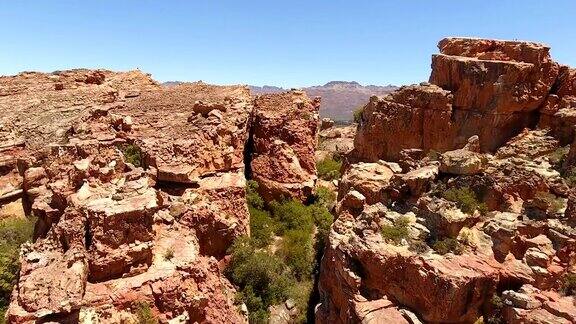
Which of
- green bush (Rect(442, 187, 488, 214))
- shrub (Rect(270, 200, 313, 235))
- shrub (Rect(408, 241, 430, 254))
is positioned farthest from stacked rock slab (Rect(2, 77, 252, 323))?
green bush (Rect(442, 187, 488, 214))

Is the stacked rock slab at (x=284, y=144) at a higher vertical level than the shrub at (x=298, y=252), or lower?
higher

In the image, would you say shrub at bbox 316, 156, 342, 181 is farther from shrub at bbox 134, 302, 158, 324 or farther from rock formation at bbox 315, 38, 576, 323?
shrub at bbox 134, 302, 158, 324

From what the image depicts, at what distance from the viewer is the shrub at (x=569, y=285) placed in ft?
40.6

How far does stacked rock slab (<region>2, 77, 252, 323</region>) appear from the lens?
13.4 metres

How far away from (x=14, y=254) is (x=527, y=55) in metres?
23.6

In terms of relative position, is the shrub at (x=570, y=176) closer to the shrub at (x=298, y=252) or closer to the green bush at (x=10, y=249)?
the shrub at (x=298, y=252)

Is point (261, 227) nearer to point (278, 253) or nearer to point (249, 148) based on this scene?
point (278, 253)

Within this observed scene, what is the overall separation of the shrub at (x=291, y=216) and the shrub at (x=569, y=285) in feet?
40.4

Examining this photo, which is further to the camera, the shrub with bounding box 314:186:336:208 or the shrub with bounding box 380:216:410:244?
the shrub with bounding box 314:186:336:208

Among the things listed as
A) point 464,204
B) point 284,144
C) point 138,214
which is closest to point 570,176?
point 464,204

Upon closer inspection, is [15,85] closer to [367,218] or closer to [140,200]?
[140,200]

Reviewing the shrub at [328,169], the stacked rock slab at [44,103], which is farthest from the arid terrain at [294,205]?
the shrub at [328,169]

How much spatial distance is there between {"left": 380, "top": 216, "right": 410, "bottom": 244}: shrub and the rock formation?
0.05 meters

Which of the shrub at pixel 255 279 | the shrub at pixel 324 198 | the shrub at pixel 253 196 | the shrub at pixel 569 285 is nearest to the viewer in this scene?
the shrub at pixel 569 285
